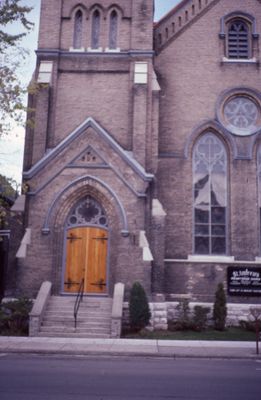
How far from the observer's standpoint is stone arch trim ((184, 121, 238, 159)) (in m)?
19.3

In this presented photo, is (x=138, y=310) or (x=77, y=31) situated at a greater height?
(x=77, y=31)

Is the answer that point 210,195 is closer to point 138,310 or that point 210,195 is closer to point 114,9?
point 138,310

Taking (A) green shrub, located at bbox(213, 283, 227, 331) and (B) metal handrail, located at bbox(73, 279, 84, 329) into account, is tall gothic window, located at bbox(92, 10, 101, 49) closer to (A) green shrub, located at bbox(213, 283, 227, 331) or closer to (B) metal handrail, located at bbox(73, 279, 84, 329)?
(B) metal handrail, located at bbox(73, 279, 84, 329)

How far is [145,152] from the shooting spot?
1802 centimetres

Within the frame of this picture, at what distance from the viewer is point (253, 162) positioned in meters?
19.3

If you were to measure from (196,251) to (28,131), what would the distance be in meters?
8.79

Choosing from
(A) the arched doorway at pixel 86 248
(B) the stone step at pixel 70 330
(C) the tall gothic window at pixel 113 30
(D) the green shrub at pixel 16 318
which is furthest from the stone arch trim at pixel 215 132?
(D) the green shrub at pixel 16 318

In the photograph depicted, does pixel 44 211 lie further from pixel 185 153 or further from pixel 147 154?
pixel 185 153

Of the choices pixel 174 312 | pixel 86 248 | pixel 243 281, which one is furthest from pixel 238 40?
pixel 174 312

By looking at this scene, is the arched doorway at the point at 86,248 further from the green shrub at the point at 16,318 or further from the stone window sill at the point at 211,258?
the stone window sill at the point at 211,258

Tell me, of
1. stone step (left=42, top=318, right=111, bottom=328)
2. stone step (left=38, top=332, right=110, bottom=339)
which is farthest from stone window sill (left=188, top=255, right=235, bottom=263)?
stone step (left=38, top=332, right=110, bottom=339)

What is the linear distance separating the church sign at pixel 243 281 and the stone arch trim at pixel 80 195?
518 centimetres

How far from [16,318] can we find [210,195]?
9418mm

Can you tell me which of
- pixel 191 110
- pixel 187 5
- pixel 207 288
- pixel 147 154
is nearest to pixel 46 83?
pixel 147 154
